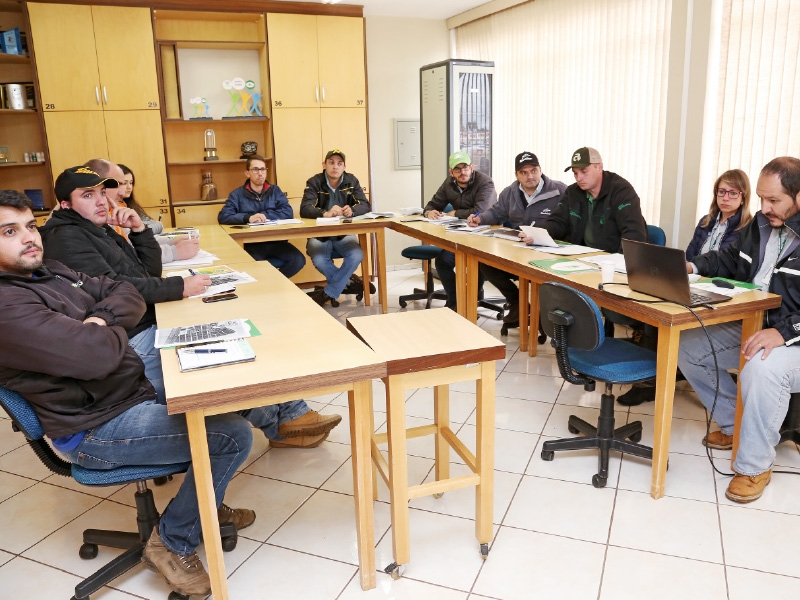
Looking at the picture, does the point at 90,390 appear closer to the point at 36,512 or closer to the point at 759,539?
the point at 36,512

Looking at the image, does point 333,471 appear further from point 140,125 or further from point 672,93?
point 140,125

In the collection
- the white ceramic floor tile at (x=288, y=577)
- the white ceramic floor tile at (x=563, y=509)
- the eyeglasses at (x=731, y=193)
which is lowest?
the white ceramic floor tile at (x=288, y=577)

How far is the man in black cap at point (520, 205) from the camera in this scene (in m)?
4.48

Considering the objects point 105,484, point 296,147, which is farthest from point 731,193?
point 296,147

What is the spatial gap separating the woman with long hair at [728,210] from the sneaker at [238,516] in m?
2.58

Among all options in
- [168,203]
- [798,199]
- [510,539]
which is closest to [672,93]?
[798,199]

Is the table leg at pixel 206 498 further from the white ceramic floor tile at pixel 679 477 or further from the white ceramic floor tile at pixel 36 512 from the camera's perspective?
the white ceramic floor tile at pixel 679 477

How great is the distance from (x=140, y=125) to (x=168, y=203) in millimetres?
738

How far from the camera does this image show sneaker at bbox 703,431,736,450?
282 centimetres

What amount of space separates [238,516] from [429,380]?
3.25 ft

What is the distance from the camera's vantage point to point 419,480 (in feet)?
8.71

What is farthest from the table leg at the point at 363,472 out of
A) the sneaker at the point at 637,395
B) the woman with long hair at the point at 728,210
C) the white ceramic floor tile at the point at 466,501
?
the woman with long hair at the point at 728,210

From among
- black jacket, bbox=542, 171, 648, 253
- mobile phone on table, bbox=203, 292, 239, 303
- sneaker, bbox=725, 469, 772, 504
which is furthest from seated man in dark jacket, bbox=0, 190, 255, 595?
black jacket, bbox=542, 171, 648, 253

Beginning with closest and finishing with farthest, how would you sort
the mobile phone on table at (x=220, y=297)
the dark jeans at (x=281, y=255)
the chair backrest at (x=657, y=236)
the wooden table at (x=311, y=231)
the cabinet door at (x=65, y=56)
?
the mobile phone on table at (x=220, y=297) < the chair backrest at (x=657, y=236) < the wooden table at (x=311, y=231) < the cabinet door at (x=65, y=56) < the dark jeans at (x=281, y=255)
